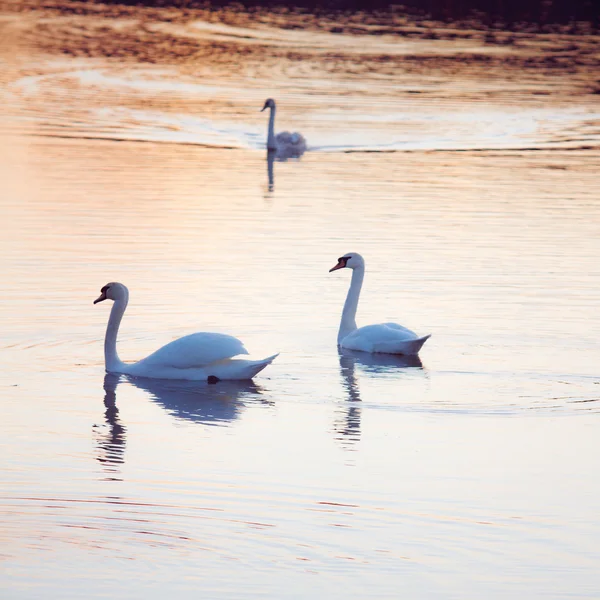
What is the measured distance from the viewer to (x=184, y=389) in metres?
11.2

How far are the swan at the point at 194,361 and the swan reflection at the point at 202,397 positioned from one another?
7 centimetres

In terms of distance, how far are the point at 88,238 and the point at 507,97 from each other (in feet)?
58.3

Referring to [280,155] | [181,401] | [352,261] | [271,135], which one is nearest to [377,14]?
[271,135]

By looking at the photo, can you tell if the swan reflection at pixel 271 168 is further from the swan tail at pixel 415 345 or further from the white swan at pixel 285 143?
the swan tail at pixel 415 345

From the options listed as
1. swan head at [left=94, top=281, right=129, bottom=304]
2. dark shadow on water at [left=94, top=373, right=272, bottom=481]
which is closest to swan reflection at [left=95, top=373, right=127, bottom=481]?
dark shadow on water at [left=94, top=373, right=272, bottom=481]

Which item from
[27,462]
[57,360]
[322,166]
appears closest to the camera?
[27,462]

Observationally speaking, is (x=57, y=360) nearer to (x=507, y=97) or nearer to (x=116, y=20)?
(x=507, y=97)

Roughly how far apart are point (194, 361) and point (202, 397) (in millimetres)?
368

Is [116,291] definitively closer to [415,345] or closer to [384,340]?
[384,340]

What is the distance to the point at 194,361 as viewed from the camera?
11188mm

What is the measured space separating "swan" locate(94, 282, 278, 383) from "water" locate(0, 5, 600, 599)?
5.7 inches

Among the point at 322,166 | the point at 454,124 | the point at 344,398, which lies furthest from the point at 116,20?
the point at 344,398

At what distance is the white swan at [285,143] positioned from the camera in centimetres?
2522

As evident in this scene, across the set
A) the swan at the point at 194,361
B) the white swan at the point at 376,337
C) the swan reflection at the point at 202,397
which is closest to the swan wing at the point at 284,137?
the white swan at the point at 376,337
